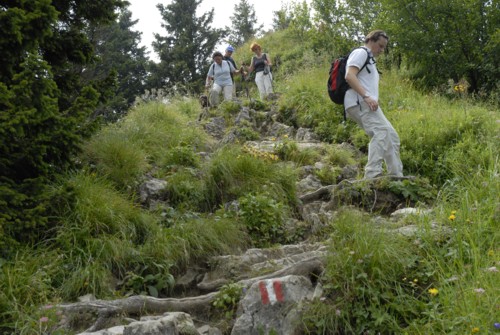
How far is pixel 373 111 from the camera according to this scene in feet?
19.1

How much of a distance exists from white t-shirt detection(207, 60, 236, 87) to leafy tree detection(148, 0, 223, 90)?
19.8 m

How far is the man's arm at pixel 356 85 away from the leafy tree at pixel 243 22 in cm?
3709

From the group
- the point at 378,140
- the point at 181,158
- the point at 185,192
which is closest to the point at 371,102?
the point at 378,140

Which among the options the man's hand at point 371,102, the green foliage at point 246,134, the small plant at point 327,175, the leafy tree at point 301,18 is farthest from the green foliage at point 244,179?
the leafy tree at point 301,18

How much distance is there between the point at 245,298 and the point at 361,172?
159 inches

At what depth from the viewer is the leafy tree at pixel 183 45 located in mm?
31656

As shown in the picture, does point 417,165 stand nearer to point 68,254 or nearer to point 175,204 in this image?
point 175,204

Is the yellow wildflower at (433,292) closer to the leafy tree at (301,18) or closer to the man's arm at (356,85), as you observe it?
the man's arm at (356,85)

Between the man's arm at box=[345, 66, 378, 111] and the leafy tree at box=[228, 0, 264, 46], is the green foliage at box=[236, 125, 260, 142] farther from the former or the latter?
the leafy tree at box=[228, 0, 264, 46]

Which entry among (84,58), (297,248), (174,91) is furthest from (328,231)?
(174,91)

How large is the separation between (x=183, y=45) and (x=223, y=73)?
869 inches

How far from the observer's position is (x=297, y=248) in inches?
181

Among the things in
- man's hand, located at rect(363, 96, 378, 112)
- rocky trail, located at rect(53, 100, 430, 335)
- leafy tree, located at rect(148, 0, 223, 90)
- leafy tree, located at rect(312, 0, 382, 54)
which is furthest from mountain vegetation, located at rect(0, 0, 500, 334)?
leafy tree, located at rect(148, 0, 223, 90)

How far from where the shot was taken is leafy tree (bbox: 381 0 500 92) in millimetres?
11273
